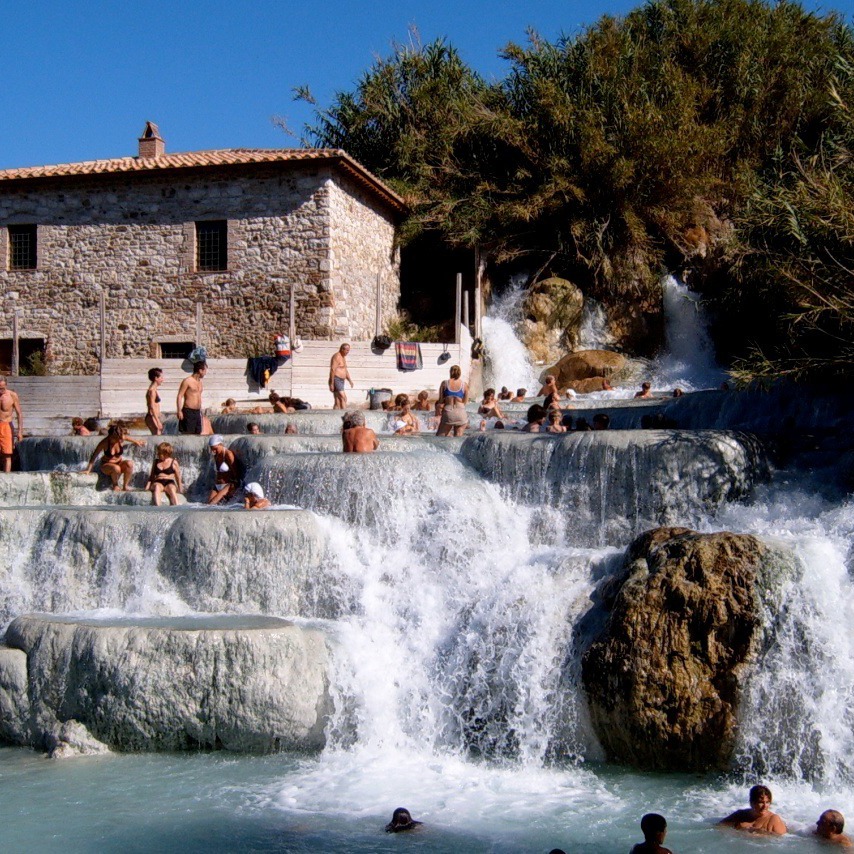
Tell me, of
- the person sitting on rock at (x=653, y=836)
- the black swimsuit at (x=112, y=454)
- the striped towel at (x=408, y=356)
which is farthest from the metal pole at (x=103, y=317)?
the person sitting on rock at (x=653, y=836)

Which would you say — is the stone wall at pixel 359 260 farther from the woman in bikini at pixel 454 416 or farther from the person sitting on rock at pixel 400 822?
the person sitting on rock at pixel 400 822

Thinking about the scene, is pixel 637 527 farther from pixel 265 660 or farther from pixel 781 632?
pixel 265 660

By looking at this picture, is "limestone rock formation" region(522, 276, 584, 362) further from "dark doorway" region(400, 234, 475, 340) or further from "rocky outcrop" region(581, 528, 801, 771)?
"rocky outcrop" region(581, 528, 801, 771)

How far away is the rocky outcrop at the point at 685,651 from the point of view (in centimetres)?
732

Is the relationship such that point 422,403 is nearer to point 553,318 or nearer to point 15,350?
point 553,318

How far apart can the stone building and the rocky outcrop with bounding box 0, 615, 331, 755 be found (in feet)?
42.9

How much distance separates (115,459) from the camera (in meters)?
12.5

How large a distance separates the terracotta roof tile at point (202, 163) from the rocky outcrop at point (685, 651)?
552 inches

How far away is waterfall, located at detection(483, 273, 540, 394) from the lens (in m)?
21.5

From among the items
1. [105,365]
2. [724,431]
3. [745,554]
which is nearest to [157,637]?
[745,554]

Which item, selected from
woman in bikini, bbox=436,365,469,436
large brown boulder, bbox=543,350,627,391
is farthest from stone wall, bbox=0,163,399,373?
woman in bikini, bbox=436,365,469,436

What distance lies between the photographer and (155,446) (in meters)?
12.7

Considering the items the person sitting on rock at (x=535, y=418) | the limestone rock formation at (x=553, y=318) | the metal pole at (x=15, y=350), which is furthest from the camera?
the limestone rock formation at (x=553, y=318)

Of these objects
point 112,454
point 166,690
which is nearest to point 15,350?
point 112,454
